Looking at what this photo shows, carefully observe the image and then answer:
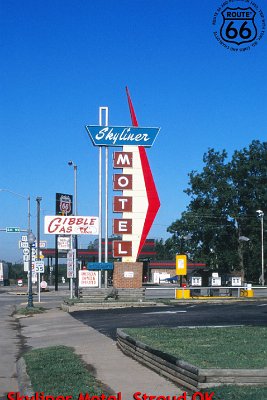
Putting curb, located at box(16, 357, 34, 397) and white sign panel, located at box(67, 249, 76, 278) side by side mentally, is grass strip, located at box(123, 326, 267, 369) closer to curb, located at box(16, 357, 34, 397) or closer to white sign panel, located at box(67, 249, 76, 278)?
curb, located at box(16, 357, 34, 397)

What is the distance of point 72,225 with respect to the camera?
37375 mm

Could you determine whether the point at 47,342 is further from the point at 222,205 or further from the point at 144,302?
the point at 222,205

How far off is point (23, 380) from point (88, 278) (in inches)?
979

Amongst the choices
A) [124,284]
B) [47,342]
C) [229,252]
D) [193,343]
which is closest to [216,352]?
[193,343]

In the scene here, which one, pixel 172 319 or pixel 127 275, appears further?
pixel 127 275

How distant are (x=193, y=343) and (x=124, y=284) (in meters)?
22.4

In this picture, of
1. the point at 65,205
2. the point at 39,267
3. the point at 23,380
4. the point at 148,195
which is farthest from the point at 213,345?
the point at 65,205

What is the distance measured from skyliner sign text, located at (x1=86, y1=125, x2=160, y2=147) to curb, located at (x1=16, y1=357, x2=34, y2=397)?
2423 centimetres

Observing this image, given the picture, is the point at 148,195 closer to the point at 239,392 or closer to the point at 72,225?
the point at 72,225

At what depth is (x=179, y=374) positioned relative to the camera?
1061cm

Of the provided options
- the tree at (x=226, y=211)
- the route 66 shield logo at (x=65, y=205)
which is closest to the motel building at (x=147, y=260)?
the tree at (x=226, y=211)

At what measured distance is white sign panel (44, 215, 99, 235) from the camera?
37.3 m

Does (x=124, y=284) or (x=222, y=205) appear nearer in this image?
(x=124, y=284)

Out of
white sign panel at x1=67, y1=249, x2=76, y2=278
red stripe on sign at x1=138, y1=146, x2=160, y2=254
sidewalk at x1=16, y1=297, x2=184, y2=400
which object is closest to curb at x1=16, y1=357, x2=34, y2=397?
sidewalk at x1=16, y1=297, x2=184, y2=400
